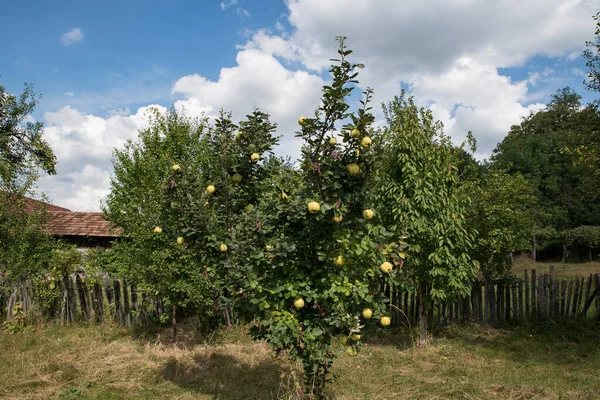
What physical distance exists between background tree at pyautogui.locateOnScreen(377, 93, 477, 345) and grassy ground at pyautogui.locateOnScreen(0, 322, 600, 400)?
47.3 inches

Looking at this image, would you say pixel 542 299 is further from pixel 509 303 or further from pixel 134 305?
pixel 134 305

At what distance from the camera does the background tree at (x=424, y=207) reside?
751cm

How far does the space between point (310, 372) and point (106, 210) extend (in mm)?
10222

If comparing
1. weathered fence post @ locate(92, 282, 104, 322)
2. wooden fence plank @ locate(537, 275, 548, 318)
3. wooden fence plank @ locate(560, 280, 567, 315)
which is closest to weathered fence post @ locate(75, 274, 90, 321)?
weathered fence post @ locate(92, 282, 104, 322)

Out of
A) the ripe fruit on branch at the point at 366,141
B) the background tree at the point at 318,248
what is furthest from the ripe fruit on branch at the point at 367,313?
the ripe fruit on branch at the point at 366,141

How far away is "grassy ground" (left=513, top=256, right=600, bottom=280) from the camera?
21938 mm

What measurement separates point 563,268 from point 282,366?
80.8 ft

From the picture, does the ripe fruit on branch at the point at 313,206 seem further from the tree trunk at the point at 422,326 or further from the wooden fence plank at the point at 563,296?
the wooden fence plank at the point at 563,296

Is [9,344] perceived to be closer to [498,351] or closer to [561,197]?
[498,351]

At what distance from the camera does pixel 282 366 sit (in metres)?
6.80

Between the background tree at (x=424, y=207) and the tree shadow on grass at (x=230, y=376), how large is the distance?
2.88 meters

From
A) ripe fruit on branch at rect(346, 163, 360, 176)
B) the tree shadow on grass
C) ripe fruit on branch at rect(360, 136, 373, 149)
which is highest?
ripe fruit on branch at rect(360, 136, 373, 149)

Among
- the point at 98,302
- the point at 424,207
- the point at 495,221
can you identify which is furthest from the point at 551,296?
the point at 98,302

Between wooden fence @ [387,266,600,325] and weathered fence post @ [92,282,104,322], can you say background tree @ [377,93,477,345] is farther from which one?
weathered fence post @ [92,282,104,322]
